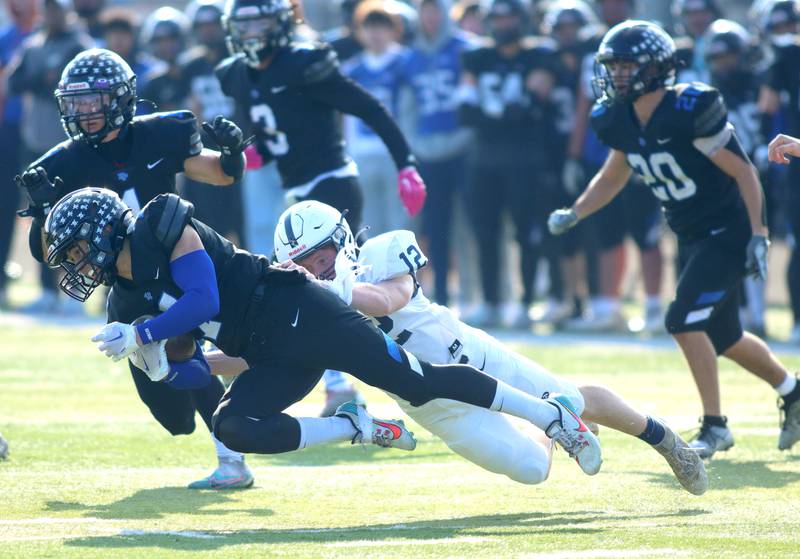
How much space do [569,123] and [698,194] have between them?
4.57 meters

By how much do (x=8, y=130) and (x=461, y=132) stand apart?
380 cm

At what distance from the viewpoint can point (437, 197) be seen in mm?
11281

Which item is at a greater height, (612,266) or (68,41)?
(68,41)

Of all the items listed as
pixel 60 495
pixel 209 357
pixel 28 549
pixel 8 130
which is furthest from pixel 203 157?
pixel 8 130

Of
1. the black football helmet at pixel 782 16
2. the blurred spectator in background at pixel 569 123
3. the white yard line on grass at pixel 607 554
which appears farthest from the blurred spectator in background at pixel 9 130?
the white yard line on grass at pixel 607 554

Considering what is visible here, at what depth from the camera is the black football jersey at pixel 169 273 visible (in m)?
4.87

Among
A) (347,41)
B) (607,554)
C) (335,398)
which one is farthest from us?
(347,41)

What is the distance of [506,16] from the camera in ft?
35.0

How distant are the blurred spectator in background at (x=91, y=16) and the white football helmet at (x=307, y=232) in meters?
7.46

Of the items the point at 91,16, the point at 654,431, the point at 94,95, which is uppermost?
the point at 91,16

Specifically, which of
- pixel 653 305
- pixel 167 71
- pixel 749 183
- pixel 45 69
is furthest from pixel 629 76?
pixel 45 69

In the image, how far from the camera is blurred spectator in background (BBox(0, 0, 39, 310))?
12.0 metres

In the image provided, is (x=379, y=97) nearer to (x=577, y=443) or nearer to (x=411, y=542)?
(x=577, y=443)

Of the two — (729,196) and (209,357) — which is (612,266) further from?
(209,357)
